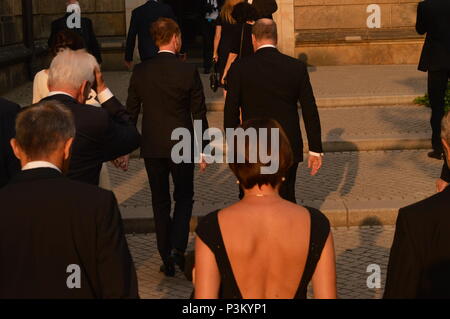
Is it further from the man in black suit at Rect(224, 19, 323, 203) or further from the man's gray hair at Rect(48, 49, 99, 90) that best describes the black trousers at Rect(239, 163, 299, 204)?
the man's gray hair at Rect(48, 49, 99, 90)

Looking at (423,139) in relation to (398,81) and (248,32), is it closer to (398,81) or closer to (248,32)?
(248,32)

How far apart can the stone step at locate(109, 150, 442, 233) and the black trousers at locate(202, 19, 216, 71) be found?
25.1 ft

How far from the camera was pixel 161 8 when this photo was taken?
14.4m

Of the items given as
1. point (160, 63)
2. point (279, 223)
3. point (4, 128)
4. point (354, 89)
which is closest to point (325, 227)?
point (279, 223)

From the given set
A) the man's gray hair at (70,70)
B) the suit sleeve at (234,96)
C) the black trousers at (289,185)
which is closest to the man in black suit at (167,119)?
the suit sleeve at (234,96)

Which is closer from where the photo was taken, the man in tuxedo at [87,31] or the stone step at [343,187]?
the stone step at [343,187]

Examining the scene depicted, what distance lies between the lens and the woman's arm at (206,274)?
398 centimetres

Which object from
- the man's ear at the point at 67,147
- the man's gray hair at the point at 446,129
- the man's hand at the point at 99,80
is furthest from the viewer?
the man's hand at the point at 99,80

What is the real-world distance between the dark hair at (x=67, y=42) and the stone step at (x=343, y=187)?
235 cm

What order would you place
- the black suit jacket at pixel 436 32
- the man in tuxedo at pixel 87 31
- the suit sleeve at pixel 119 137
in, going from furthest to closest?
the man in tuxedo at pixel 87 31 < the black suit jacket at pixel 436 32 < the suit sleeve at pixel 119 137

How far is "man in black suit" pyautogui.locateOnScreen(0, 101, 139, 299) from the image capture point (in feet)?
13.4

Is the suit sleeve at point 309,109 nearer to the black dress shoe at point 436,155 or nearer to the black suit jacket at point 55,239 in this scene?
the black dress shoe at point 436,155

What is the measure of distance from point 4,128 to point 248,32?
5.72 metres
